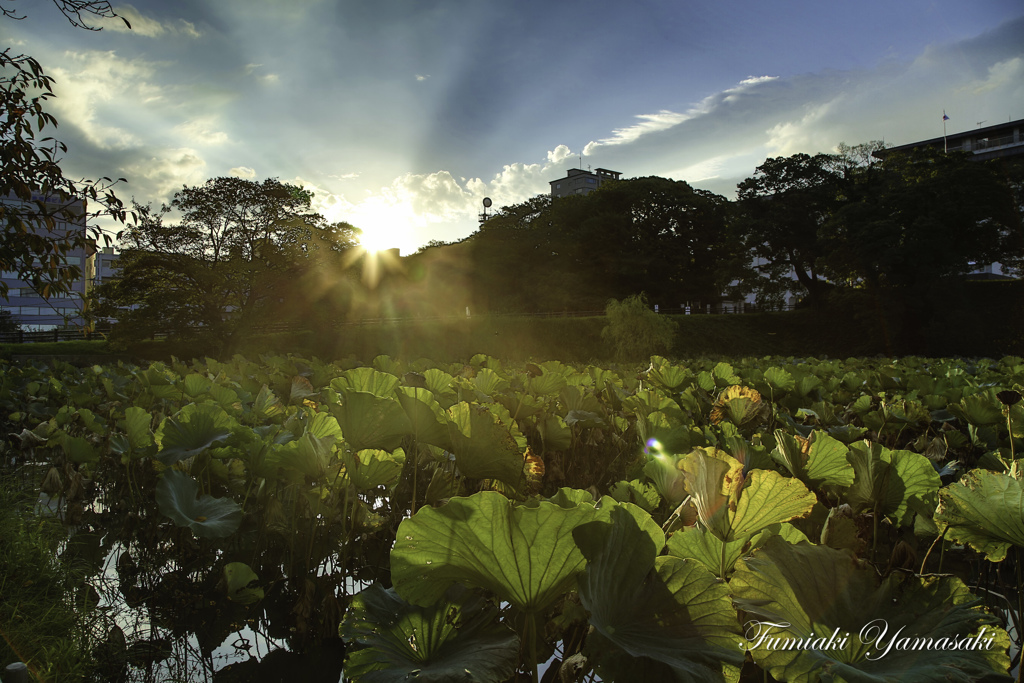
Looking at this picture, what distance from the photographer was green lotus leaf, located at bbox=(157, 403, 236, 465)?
4.79ft

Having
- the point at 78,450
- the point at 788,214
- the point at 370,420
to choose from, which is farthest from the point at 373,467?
the point at 788,214

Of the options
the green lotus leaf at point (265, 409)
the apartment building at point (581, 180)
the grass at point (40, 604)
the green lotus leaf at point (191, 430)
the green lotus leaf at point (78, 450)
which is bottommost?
the grass at point (40, 604)

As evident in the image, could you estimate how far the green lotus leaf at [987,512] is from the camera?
677mm

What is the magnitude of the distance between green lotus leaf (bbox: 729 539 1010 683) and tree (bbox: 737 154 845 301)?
1233 inches

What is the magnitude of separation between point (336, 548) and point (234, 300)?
20.1 metres

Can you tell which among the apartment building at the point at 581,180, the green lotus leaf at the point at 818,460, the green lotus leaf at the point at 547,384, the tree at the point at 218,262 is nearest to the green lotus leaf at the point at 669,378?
the green lotus leaf at the point at 547,384

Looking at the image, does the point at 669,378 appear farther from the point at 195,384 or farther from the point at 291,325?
the point at 291,325

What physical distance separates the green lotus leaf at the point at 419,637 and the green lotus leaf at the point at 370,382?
2.00 ft

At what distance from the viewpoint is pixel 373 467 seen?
116 cm

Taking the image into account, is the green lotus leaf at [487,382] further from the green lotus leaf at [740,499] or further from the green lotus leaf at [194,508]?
the green lotus leaf at [740,499]

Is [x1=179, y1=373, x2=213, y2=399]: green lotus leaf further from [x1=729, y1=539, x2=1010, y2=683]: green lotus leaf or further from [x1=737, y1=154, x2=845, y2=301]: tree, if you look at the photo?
[x1=737, y1=154, x2=845, y2=301]: tree

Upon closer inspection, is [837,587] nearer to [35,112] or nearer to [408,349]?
[35,112]

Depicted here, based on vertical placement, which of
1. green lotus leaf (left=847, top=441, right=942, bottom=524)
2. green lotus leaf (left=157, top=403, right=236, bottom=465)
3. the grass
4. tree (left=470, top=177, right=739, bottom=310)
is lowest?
the grass

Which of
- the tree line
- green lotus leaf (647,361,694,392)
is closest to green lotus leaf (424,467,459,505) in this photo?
green lotus leaf (647,361,694,392)
